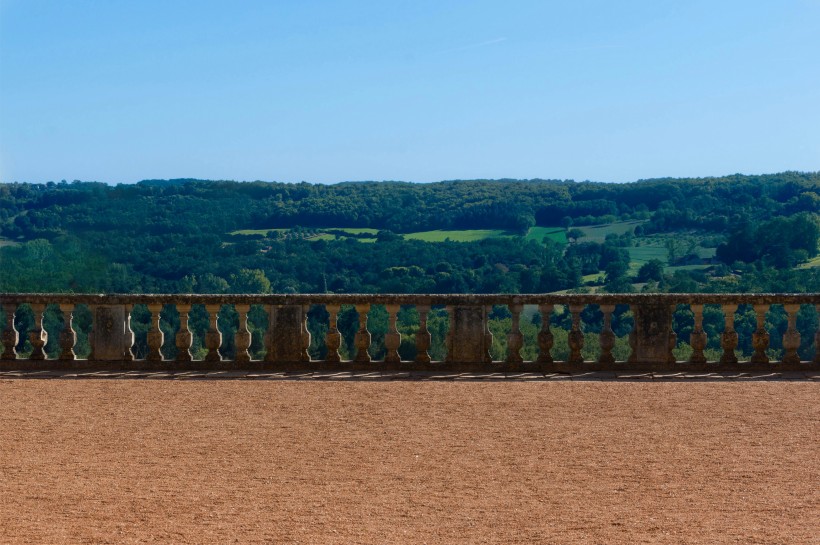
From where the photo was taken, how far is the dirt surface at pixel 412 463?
5527mm

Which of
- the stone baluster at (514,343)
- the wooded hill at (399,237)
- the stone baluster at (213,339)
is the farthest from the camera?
the wooded hill at (399,237)

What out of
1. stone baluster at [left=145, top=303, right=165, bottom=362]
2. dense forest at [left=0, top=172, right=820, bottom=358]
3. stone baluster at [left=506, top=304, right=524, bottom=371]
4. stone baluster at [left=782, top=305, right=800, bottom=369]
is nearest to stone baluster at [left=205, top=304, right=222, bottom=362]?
stone baluster at [left=145, top=303, right=165, bottom=362]

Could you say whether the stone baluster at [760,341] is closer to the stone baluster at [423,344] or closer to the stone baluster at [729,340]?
the stone baluster at [729,340]

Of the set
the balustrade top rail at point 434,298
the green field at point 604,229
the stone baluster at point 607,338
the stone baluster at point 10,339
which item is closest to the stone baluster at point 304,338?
the balustrade top rail at point 434,298

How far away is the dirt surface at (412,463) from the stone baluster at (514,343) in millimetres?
980

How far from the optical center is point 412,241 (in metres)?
41.9

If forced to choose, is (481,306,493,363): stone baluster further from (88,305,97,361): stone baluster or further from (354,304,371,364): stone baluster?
(88,305,97,361): stone baluster

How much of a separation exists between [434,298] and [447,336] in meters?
0.43

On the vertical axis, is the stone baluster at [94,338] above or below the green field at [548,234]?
below

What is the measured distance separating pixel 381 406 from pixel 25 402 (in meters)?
3.14

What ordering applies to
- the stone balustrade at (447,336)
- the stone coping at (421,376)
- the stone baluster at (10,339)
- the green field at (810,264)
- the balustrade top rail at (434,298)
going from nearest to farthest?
the stone coping at (421,376), the balustrade top rail at (434,298), the stone balustrade at (447,336), the stone baluster at (10,339), the green field at (810,264)

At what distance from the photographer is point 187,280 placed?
1236 inches

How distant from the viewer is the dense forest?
94.3ft

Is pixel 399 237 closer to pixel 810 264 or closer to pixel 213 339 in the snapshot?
pixel 810 264
